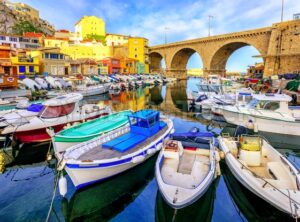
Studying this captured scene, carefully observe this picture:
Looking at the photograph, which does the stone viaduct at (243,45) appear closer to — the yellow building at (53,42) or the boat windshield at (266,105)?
the boat windshield at (266,105)

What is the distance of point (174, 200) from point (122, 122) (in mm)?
6707

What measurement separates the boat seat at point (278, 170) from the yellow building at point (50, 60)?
1403 inches

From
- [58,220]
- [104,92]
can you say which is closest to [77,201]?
[58,220]

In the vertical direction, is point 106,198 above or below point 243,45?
below

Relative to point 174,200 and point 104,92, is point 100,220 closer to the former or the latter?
point 174,200

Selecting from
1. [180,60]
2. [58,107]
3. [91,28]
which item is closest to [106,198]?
[58,107]

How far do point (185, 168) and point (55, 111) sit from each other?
27.1ft

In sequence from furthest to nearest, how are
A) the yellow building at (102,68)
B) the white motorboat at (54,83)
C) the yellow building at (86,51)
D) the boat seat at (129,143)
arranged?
the yellow building at (86,51) → the yellow building at (102,68) → the white motorboat at (54,83) → the boat seat at (129,143)

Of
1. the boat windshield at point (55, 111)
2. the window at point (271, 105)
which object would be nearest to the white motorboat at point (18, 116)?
the boat windshield at point (55, 111)

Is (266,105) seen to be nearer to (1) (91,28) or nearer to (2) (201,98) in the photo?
(2) (201,98)

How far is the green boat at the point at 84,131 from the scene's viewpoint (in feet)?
27.4

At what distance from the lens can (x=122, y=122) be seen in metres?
10.8

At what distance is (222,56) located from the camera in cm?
4997

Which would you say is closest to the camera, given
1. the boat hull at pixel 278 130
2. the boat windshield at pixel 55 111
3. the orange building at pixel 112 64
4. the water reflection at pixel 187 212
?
the water reflection at pixel 187 212
